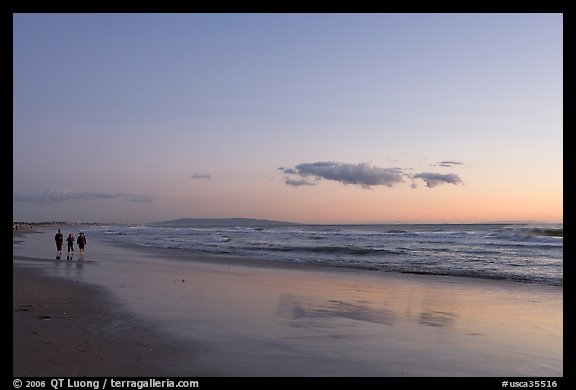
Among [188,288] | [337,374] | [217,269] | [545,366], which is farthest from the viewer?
[217,269]

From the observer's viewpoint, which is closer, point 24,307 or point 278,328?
point 278,328

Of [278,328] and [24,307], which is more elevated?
[24,307]

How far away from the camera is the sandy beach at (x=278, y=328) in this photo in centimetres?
725

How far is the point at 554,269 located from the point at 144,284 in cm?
1786

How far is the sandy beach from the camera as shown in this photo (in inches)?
285

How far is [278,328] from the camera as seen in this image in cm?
974

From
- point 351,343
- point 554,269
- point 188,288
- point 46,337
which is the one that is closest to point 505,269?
point 554,269

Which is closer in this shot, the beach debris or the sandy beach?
the sandy beach

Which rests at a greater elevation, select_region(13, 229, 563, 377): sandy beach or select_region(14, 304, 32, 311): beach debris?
select_region(14, 304, 32, 311): beach debris

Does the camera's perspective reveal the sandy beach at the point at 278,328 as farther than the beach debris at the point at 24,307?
No

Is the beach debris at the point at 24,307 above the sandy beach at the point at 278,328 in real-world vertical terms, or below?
above
